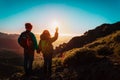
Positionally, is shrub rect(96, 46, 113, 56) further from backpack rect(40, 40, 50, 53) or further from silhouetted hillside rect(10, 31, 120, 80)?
backpack rect(40, 40, 50, 53)

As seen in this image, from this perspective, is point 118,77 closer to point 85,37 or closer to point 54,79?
point 54,79

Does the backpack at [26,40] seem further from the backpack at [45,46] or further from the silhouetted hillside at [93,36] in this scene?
the silhouetted hillside at [93,36]

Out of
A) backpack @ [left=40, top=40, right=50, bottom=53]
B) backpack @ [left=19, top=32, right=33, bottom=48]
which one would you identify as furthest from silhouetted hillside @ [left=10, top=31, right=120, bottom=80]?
backpack @ [left=19, top=32, right=33, bottom=48]

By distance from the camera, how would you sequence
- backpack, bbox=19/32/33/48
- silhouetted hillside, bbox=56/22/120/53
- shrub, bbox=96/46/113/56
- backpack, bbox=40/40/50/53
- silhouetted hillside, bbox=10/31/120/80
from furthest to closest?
silhouetted hillside, bbox=56/22/120/53 < shrub, bbox=96/46/113/56 < backpack, bbox=40/40/50/53 < backpack, bbox=19/32/33/48 < silhouetted hillside, bbox=10/31/120/80

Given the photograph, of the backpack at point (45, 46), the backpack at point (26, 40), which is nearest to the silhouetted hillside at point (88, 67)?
the backpack at point (45, 46)

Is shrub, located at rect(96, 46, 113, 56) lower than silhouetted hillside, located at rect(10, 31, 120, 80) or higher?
higher

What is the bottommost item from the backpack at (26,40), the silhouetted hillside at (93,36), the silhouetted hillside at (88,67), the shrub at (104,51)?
the silhouetted hillside at (88,67)

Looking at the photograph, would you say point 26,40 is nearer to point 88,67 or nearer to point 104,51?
point 88,67

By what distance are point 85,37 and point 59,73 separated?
12.3 metres

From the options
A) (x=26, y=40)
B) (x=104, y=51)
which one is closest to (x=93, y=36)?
(x=104, y=51)

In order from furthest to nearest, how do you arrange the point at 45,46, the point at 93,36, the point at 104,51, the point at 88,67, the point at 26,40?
the point at 93,36, the point at 104,51, the point at 45,46, the point at 88,67, the point at 26,40

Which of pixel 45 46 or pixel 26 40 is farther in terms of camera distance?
pixel 45 46

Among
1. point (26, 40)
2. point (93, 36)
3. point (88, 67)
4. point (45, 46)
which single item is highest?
point (93, 36)

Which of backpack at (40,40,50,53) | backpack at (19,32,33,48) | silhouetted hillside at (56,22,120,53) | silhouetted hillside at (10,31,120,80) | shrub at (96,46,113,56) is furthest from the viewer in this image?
silhouetted hillside at (56,22,120,53)
